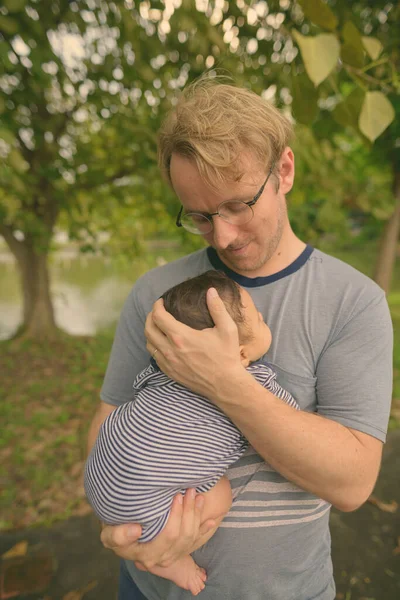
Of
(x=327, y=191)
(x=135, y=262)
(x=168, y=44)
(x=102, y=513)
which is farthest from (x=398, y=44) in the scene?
(x=135, y=262)

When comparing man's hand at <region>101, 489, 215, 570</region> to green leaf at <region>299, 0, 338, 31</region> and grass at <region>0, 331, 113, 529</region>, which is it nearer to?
green leaf at <region>299, 0, 338, 31</region>

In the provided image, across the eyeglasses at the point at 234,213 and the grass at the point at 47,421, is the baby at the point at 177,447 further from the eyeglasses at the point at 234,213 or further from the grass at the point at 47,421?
the grass at the point at 47,421

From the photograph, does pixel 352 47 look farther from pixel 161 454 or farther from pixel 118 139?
pixel 118 139

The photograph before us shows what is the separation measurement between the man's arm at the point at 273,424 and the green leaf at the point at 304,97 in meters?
0.80

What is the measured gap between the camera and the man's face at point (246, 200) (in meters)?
1.29

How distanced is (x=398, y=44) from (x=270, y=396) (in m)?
4.02

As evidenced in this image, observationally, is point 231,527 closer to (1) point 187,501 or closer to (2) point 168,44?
(1) point 187,501

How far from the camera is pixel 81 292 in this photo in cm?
1323

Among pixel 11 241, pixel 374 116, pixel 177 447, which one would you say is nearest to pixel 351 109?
pixel 374 116

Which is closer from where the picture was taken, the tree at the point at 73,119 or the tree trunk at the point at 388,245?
the tree at the point at 73,119

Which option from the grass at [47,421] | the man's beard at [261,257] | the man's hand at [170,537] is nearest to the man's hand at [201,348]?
the man's beard at [261,257]

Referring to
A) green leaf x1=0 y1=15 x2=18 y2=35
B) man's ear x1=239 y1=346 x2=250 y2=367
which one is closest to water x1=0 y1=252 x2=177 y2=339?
green leaf x1=0 y1=15 x2=18 y2=35

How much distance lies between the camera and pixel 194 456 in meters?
1.22

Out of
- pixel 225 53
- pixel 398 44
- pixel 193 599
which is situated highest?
pixel 398 44
